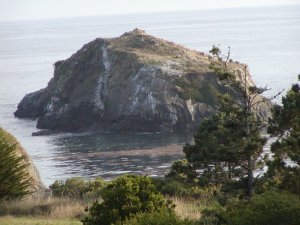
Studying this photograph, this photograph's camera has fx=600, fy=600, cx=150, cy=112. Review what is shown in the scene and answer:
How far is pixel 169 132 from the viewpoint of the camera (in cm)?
9988

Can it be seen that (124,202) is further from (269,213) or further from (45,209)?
(45,209)

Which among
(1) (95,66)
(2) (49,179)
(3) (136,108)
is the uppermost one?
(1) (95,66)

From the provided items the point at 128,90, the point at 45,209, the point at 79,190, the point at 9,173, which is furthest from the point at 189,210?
the point at 128,90

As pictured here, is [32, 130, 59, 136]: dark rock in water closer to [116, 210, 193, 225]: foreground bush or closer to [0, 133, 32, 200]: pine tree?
[0, 133, 32, 200]: pine tree

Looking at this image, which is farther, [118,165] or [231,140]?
[118,165]

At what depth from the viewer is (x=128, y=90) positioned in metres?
111

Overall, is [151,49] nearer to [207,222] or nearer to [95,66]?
[95,66]

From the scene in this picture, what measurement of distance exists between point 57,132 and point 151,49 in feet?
108

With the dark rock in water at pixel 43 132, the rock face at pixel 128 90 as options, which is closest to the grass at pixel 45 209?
the rock face at pixel 128 90

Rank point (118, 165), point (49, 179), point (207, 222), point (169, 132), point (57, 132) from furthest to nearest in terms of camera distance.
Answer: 1. point (57, 132)
2. point (169, 132)
3. point (118, 165)
4. point (49, 179)
5. point (207, 222)

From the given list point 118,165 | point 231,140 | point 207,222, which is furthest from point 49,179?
point 207,222

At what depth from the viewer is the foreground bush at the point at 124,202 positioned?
1547 cm

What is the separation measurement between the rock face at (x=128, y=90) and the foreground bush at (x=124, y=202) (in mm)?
84080

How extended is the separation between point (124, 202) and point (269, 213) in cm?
385
